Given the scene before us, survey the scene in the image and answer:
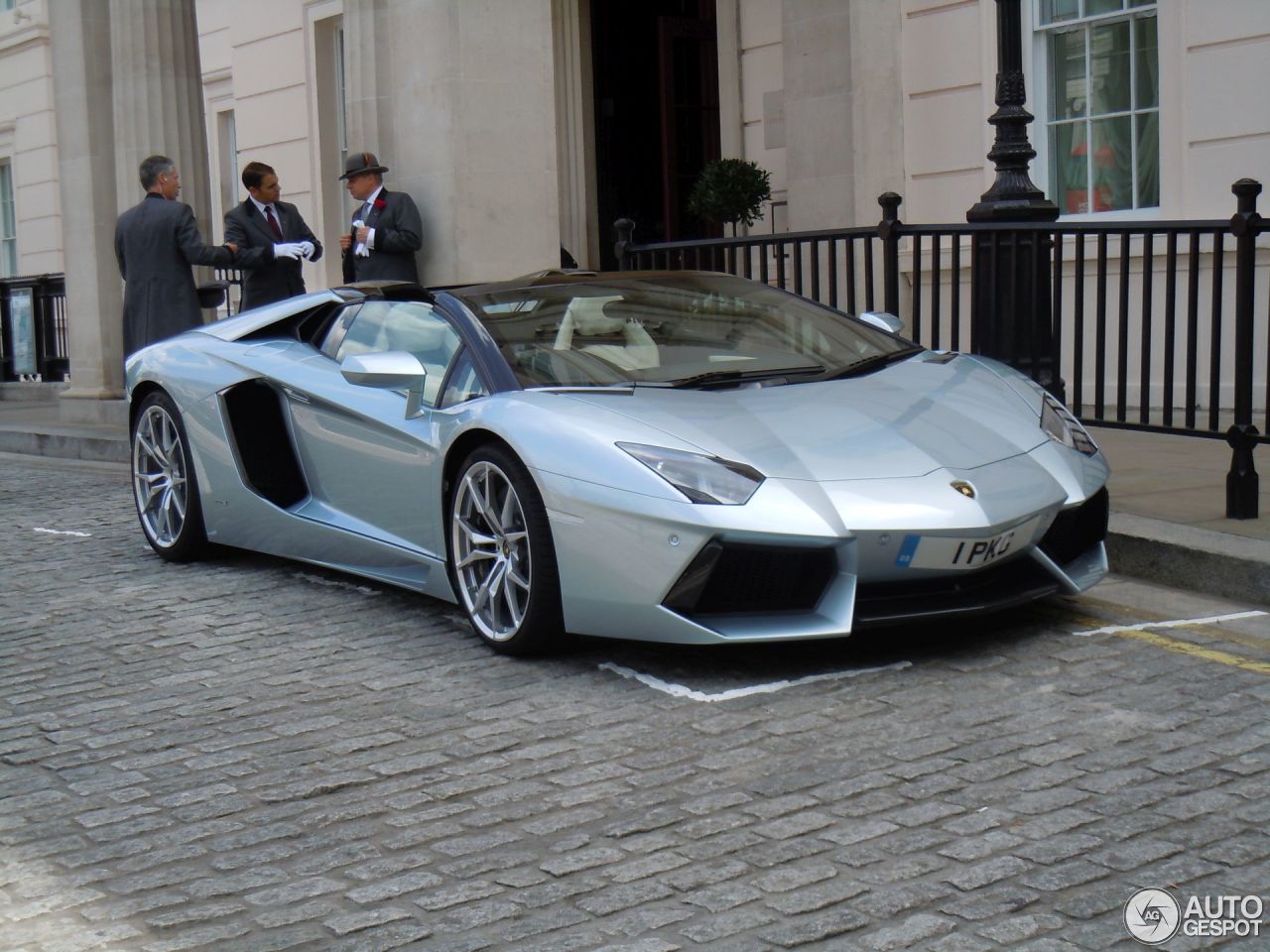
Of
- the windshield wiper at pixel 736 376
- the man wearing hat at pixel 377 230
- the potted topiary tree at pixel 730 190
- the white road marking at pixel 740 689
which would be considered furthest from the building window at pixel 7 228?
the white road marking at pixel 740 689

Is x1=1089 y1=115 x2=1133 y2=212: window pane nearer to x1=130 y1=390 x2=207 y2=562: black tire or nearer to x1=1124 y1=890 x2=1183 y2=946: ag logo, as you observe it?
x1=130 y1=390 x2=207 y2=562: black tire

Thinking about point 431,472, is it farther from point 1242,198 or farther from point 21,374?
point 21,374

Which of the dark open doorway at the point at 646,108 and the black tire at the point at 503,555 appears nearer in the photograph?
the black tire at the point at 503,555

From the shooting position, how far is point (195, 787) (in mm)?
4316

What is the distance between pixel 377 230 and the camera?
37.1ft

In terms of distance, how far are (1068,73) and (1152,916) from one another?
972cm

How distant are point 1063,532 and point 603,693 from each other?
4.95 feet

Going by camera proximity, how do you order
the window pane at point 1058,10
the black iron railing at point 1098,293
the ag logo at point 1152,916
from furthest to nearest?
the window pane at point 1058,10, the black iron railing at point 1098,293, the ag logo at point 1152,916

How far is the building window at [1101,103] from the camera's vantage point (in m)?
11.5

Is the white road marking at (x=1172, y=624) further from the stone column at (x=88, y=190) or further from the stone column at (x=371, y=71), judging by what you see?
the stone column at (x=88, y=190)

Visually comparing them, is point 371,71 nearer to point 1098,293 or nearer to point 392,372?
point 1098,293

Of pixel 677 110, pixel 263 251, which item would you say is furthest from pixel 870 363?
pixel 677 110

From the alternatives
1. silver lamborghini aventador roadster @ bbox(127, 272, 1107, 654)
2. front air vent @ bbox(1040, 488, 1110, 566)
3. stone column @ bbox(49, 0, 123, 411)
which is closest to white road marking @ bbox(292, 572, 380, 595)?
silver lamborghini aventador roadster @ bbox(127, 272, 1107, 654)

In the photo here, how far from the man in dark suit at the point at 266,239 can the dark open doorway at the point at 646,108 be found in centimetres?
632
